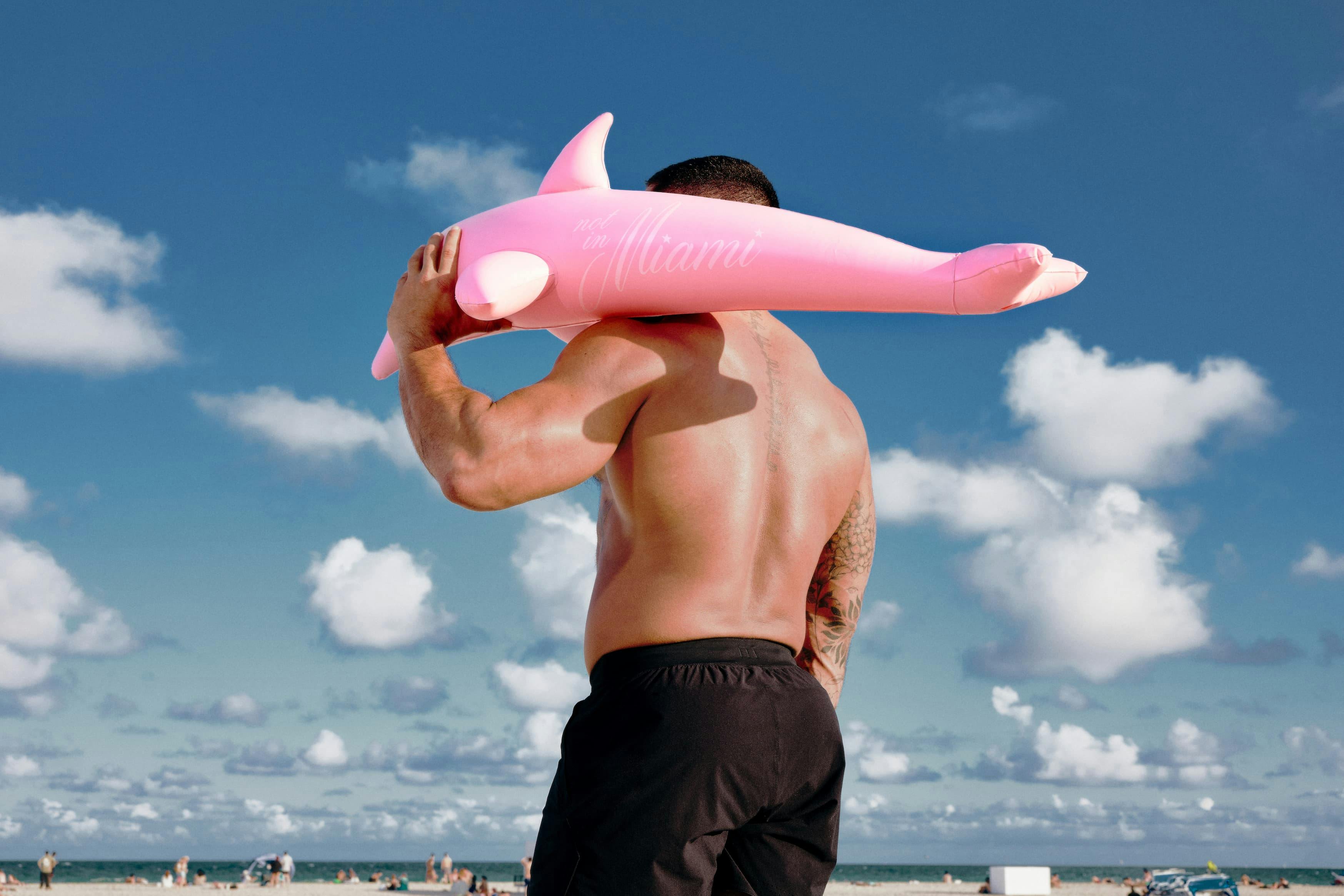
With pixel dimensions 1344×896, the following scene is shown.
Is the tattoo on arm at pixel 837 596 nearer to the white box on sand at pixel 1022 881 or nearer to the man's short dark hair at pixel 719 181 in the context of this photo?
the man's short dark hair at pixel 719 181

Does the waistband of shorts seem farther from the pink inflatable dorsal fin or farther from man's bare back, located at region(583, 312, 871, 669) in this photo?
the pink inflatable dorsal fin

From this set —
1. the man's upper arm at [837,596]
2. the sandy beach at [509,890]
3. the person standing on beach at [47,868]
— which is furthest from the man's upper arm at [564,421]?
the person standing on beach at [47,868]

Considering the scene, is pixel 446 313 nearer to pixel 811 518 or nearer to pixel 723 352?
pixel 723 352

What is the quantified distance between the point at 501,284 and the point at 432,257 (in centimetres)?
28

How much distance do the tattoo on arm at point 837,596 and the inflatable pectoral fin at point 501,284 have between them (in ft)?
3.33

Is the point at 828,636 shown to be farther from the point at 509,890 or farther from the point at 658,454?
the point at 509,890

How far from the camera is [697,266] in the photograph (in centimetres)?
218

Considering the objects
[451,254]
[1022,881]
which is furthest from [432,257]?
[1022,881]

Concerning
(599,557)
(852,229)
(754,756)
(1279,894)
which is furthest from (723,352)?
(1279,894)

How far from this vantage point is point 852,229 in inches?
84.8

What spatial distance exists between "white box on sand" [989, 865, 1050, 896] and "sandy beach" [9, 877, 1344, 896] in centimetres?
756

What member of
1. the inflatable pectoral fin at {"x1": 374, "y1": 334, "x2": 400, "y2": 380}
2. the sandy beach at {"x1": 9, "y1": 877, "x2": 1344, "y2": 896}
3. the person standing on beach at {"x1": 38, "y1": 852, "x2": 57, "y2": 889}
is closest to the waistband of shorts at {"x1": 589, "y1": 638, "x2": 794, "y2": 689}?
the inflatable pectoral fin at {"x1": 374, "y1": 334, "x2": 400, "y2": 380}

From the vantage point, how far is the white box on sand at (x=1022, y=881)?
92.7 feet

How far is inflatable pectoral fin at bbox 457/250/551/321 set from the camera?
2.25m
